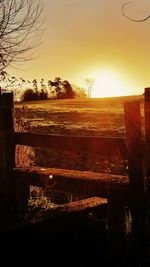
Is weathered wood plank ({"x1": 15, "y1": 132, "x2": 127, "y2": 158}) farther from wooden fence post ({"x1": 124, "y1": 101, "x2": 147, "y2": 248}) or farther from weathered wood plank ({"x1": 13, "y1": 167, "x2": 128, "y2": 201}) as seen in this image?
weathered wood plank ({"x1": 13, "y1": 167, "x2": 128, "y2": 201})

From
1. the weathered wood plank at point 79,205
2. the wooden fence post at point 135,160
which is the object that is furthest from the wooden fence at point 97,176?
the weathered wood plank at point 79,205

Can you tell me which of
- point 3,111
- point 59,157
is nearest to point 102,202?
point 3,111

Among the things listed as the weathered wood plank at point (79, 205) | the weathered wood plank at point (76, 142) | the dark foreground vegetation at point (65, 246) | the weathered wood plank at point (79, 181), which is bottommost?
the dark foreground vegetation at point (65, 246)

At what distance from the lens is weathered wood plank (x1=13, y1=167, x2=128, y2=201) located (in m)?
5.43

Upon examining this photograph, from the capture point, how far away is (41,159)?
52.0 feet

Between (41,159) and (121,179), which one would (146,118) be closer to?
(121,179)

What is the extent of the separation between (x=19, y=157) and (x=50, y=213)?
5198 millimetres

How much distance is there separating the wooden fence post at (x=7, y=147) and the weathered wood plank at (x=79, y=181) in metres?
0.37

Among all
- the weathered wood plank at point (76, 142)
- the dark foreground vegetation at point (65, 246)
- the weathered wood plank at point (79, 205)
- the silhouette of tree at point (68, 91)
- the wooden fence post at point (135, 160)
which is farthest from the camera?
the silhouette of tree at point (68, 91)

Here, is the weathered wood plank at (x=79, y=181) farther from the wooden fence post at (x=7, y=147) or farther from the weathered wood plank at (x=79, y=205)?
the wooden fence post at (x=7, y=147)

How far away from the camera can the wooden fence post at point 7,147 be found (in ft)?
22.0

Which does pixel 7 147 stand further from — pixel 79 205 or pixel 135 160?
pixel 135 160

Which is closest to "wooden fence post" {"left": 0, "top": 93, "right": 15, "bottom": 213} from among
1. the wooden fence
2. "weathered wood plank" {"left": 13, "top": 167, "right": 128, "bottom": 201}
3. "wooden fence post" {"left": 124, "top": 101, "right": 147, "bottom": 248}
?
the wooden fence

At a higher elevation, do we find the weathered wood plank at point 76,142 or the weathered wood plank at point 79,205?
the weathered wood plank at point 76,142
